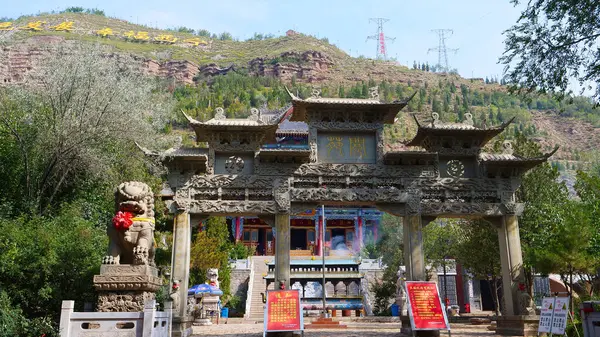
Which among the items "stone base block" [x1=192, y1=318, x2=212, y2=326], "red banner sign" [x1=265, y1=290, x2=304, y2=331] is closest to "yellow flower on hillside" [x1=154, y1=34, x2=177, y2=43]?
"stone base block" [x1=192, y1=318, x2=212, y2=326]

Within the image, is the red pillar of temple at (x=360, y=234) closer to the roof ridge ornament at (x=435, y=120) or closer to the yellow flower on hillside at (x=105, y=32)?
the roof ridge ornament at (x=435, y=120)

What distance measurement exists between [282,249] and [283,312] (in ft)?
6.79

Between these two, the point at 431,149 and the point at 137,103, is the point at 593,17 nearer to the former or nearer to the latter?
the point at 431,149

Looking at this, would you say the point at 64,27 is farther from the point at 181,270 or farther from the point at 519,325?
the point at 519,325

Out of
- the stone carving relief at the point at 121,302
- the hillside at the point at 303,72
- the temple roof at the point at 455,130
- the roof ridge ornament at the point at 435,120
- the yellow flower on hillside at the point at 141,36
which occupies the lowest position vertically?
the stone carving relief at the point at 121,302

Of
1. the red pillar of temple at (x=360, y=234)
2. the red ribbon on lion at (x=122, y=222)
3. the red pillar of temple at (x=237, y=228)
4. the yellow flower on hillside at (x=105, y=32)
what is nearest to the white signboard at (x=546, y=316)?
the red ribbon on lion at (x=122, y=222)

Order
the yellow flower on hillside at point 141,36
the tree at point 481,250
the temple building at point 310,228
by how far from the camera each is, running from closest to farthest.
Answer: the tree at point 481,250, the temple building at point 310,228, the yellow flower on hillside at point 141,36

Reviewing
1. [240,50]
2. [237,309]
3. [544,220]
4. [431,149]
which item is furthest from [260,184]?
[240,50]

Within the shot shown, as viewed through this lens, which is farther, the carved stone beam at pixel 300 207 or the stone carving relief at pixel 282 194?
the carved stone beam at pixel 300 207

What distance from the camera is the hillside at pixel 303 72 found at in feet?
320

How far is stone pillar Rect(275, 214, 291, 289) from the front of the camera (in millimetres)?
12469

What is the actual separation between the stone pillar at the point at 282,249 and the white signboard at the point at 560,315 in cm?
609

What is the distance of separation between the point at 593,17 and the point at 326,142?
7326 mm

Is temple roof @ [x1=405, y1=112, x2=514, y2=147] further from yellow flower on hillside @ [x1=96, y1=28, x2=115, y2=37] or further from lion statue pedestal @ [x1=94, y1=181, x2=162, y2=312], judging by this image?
yellow flower on hillside @ [x1=96, y1=28, x2=115, y2=37]
